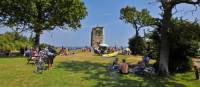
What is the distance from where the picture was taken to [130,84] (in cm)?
3184

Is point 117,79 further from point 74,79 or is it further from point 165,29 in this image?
point 165,29

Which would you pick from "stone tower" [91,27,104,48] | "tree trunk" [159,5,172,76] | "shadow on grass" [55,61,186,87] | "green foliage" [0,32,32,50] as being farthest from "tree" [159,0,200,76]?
"green foliage" [0,32,32,50]

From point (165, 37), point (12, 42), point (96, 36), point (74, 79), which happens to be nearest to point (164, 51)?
point (165, 37)

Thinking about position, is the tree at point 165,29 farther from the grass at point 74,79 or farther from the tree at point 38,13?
the tree at point 38,13

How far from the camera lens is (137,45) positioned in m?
70.1

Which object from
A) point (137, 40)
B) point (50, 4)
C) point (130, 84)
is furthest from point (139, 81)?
point (137, 40)

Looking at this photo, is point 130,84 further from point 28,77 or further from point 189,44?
point 189,44

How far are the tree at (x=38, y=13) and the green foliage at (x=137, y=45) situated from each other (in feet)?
39.8

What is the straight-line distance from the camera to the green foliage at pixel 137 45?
228 ft

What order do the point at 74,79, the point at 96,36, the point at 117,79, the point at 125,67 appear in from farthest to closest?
1. the point at 96,36
2. the point at 125,67
3. the point at 117,79
4. the point at 74,79

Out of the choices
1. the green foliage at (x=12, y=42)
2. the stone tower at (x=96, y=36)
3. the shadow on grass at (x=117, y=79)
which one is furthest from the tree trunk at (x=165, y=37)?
the green foliage at (x=12, y=42)

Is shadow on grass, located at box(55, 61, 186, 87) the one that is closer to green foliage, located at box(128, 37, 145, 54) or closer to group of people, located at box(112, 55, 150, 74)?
group of people, located at box(112, 55, 150, 74)

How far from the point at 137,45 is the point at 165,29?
2653cm

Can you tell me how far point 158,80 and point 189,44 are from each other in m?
11.0
